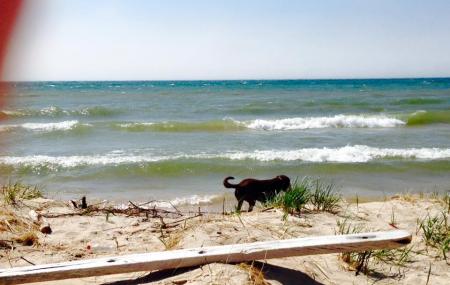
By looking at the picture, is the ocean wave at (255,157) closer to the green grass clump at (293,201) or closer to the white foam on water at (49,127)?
the white foam on water at (49,127)

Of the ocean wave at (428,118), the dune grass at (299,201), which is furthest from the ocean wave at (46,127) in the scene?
the ocean wave at (428,118)

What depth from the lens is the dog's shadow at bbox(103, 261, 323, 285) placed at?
9.00 ft

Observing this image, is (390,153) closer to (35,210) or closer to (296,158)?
(296,158)

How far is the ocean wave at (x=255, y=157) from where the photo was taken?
9.60 m

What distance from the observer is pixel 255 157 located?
399 inches

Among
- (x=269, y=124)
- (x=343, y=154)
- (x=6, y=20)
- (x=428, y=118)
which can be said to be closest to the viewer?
(x=6, y=20)

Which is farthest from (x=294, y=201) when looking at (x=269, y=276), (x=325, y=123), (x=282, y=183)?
(x=325, y=123)

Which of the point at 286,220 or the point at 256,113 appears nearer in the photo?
the point at 286,220

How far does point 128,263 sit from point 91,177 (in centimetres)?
621

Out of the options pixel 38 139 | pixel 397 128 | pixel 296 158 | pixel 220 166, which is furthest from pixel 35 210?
pixel 397 128

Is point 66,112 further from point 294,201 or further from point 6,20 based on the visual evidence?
point 6,20

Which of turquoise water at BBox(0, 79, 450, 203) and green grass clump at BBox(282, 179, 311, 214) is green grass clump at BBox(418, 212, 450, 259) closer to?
green grass clump at BBox(282, 179, 311, 214)

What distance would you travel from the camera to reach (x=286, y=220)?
3.99 m

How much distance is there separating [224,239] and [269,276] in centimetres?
70
